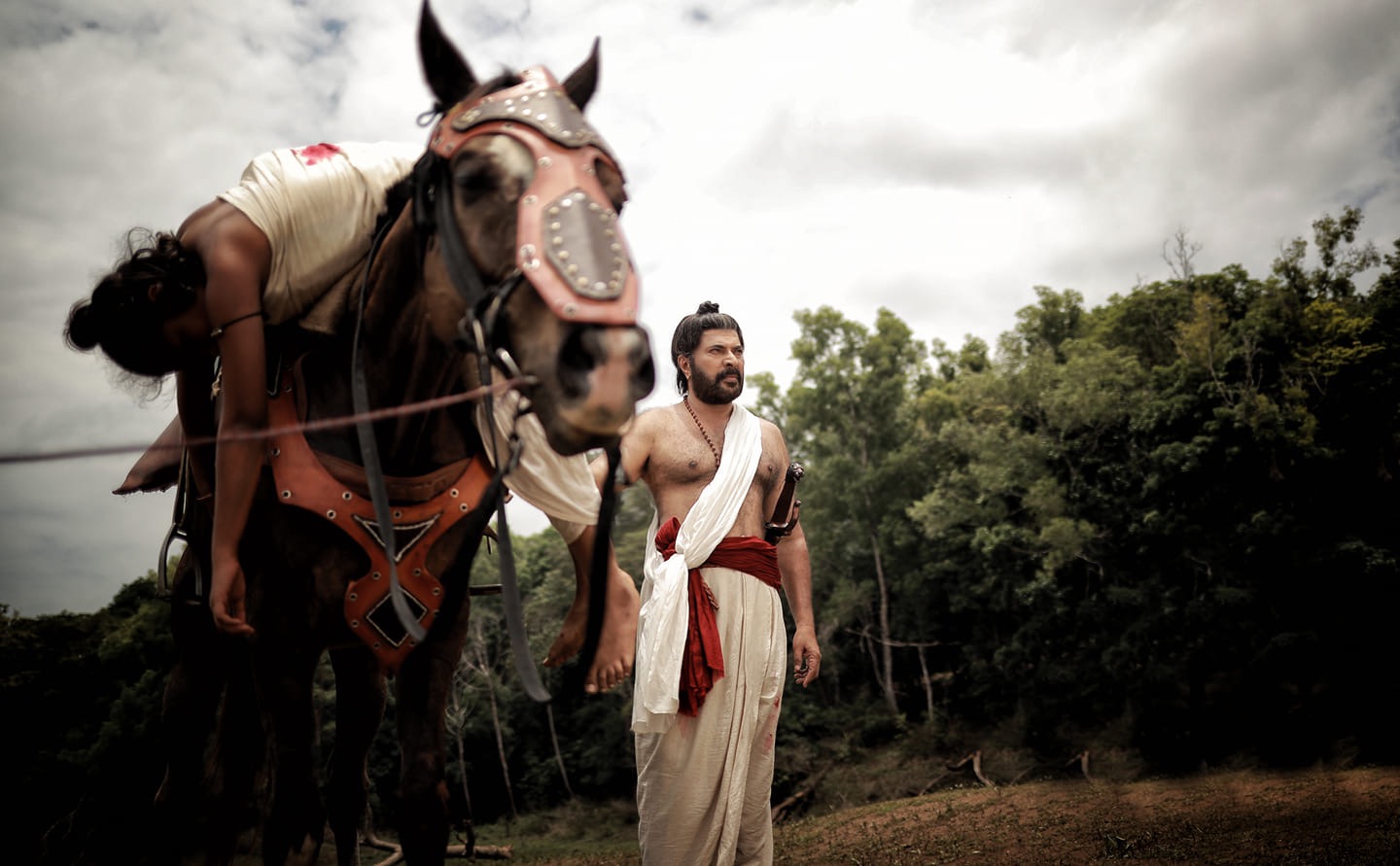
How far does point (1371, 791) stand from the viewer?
A: 999cm

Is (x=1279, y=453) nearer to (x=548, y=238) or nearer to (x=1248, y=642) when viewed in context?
(x=1248, y=642)

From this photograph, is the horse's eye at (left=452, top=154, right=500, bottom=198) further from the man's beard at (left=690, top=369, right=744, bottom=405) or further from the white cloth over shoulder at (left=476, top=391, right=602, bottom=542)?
the man's beard at (left=690, top=369, right=744, bottom=405)

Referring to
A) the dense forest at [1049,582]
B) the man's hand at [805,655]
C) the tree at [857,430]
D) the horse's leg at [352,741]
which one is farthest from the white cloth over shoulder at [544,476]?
the tree at [857,430]

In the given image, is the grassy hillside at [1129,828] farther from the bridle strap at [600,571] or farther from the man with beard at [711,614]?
the bridle strap at [600,571]

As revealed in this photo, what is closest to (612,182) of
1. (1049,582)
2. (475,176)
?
(475,176)

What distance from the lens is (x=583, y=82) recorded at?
2482 mm

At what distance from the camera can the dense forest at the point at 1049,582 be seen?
60.0 ft

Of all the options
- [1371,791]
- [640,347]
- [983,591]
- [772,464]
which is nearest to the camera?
[640,347]

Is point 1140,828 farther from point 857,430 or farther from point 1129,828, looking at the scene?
point 857,430

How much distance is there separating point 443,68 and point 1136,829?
29.0ft

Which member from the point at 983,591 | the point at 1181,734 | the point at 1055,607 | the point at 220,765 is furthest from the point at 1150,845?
the point at 983,591

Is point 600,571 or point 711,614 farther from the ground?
point 600,571

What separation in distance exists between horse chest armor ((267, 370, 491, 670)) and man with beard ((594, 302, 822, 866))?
1266 mm

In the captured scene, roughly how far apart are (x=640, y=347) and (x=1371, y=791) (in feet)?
→ 39.6
